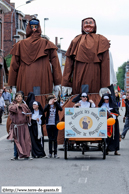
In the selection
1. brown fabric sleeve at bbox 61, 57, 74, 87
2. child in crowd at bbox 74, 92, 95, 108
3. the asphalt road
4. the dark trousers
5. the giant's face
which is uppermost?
the giant's face

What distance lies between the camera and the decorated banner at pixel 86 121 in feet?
32.6

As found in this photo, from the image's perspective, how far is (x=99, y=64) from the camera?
11.8 metres

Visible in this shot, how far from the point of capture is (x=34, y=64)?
1305cm

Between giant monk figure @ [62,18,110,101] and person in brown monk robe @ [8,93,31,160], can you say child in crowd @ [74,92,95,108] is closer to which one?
giant monk figure @ [62,18,110,101]

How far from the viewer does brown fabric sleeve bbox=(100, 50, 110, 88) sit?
38.3ft

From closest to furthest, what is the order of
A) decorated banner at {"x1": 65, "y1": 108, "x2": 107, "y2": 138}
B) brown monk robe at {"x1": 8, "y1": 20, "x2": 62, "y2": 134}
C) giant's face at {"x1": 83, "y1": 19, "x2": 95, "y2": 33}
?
decorated banner at {"x1": 65, "y1": 108, "x2": 107, "y2": 138}
giant's face at {"x1": 83, "y1": 19, "x2": 95, "y2": 33}
brown monk robe at {"x1": 8, "y1": 20, "x2": 62, "y2": 134}

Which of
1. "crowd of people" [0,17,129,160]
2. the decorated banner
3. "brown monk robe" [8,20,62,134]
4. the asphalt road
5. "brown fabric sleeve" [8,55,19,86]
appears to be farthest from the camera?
"brown fabric sleeve" [8,55,19,86]

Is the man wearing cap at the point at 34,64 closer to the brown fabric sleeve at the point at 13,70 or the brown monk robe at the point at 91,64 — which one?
the brown fabric sleeve at the point at 13,70

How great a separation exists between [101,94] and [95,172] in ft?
11.3

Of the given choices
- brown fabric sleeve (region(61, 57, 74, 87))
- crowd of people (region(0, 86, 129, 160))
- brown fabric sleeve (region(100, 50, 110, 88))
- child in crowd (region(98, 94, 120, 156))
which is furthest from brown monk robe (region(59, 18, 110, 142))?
crowd of people (region(0, 86, 129, 160))

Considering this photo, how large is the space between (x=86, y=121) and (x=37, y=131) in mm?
1153

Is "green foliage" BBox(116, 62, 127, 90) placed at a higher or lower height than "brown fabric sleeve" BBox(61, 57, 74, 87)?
higher

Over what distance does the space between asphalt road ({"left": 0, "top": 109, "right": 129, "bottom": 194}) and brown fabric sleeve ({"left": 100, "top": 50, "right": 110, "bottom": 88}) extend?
1.74 meters

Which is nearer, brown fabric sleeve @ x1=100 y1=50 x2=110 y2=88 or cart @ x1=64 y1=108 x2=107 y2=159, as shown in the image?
cart @ x1=64 y1=108 x2=107 y2=159
